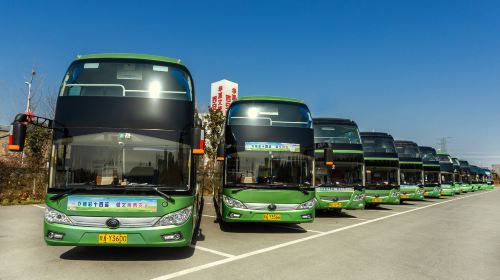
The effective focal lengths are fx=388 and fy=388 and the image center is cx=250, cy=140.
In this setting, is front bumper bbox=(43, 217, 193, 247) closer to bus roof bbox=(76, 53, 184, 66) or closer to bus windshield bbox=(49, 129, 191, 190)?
bus windshield bbox=(49, 129, 191, 190)

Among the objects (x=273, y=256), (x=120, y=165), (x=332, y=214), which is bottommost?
(x=332, y=214)

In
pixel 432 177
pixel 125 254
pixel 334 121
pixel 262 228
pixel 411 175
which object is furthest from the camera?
pixel 432 177

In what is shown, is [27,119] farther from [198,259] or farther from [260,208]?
[260,208]

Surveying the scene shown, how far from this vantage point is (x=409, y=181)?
22.6 metres

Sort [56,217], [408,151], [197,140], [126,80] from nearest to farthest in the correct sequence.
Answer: [56,217] < [197,140] < [126,80] < [408,151]

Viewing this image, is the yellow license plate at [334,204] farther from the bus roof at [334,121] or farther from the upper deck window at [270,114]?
the upper deck window at [270,114]

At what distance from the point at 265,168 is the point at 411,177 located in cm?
1566

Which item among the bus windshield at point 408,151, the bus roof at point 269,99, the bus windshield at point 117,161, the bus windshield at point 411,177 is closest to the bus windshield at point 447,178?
the bus windshield at point 408,151

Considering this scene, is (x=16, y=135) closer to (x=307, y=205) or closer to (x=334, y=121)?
(x=307, y=205)

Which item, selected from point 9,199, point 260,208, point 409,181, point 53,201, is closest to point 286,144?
point 260,208

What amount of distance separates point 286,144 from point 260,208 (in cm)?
178

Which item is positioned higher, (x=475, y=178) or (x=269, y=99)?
(x=269, y=99)

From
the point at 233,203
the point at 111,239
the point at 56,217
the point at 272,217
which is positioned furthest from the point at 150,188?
the point at 272,217

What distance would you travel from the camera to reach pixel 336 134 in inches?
610
